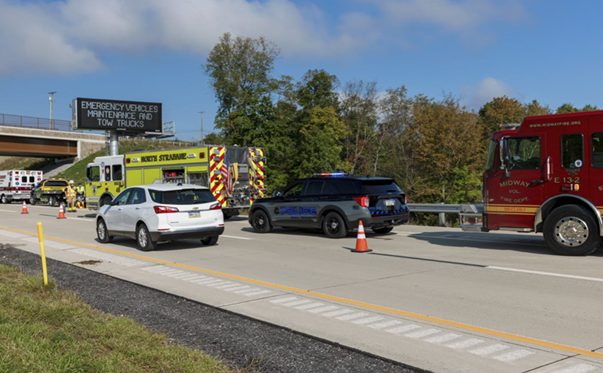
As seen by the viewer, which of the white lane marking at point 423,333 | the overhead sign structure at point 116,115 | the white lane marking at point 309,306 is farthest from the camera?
the overhead sign structure at point 116,115

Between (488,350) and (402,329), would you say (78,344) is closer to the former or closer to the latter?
(402,329)

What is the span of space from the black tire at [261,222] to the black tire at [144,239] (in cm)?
423

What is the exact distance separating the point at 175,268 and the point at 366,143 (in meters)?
40.9

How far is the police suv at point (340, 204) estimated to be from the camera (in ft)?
47.5

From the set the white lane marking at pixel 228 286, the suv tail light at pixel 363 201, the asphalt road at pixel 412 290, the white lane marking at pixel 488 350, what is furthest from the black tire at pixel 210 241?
the white lane marking at pixel 488 350

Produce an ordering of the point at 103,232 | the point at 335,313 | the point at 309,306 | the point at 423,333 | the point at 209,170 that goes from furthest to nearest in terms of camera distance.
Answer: the point at 209,170 → the point at 103,232 → the point at 309,306 → the point at 335,313 → the point at 423,333

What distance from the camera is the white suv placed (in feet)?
42.4

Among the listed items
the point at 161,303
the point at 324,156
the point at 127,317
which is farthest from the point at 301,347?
the point at 324,156

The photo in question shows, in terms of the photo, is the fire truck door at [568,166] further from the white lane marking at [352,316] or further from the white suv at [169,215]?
the white suv at [169,215]

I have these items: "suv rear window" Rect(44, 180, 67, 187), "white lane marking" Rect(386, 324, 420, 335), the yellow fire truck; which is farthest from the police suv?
"suv rear window" Rect(44, 180, 67, 187)

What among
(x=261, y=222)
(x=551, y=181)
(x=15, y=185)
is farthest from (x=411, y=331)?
(x=15, y=185)

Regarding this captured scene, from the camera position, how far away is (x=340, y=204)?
581 inches

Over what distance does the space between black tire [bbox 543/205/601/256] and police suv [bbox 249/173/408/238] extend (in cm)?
452

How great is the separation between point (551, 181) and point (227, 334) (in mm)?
8014
